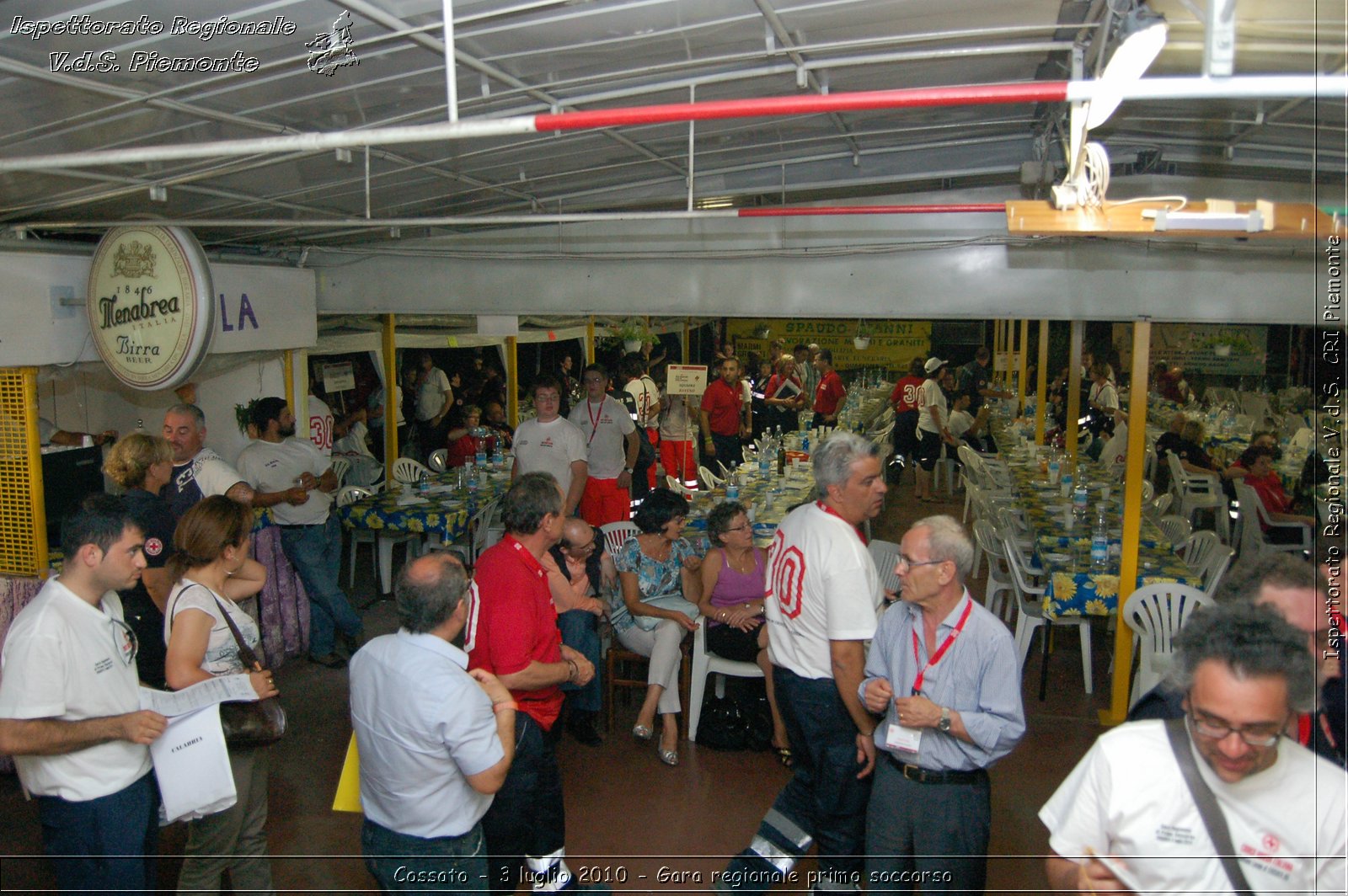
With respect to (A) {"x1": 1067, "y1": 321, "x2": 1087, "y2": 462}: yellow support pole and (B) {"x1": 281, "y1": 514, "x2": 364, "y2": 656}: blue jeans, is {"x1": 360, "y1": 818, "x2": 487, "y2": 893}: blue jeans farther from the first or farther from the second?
(A) {"x1": 1067, "y1": 321, "x2": 1087, "y2": 462}: yellow support pole

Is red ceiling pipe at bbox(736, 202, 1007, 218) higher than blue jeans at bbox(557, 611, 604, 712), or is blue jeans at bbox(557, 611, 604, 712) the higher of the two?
red ceiling pipe at bbox(736, 202, 1007, 218)

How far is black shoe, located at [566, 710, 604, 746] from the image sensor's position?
515cm

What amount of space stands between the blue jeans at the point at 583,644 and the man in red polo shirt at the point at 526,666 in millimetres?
1180

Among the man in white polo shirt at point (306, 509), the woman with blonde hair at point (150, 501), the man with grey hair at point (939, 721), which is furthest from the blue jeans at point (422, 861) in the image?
the man in white polo shirt at point (306, 509)

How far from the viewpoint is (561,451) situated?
6.70m

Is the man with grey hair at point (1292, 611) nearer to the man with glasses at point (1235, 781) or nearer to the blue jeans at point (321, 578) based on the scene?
the man with glasses at point (1235, 781)

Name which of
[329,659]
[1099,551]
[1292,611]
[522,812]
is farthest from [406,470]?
[1292,611]

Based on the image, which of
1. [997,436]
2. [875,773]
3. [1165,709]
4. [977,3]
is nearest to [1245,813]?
[1165,709]

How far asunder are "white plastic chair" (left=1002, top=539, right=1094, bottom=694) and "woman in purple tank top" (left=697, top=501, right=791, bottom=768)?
160 cm

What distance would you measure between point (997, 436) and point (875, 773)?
10339 millimetres

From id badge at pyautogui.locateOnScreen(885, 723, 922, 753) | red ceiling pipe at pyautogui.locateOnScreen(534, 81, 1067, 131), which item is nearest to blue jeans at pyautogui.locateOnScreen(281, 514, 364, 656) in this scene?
id badge at pyautogui.locateOnScreen(885, 723, 922, 753)

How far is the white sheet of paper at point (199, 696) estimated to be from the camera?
2922 millimetres

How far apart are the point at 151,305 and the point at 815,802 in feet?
12.5

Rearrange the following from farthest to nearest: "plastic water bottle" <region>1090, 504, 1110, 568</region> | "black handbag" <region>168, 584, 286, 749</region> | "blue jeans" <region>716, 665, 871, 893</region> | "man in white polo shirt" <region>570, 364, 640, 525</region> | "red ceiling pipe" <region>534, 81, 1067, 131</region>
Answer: "man in white polo shirt" <region>570, 364, 640, 525</region>
"plastic water bottle" <region>1090, 504, 1110, 568</region>
"blue jeans" <region>716, 665, 871, 893</region>
"black handbag" <region>168, 584, 286, 749</region>
"red ceiling pipe" <region>534, 81, 1067, 131</region>
